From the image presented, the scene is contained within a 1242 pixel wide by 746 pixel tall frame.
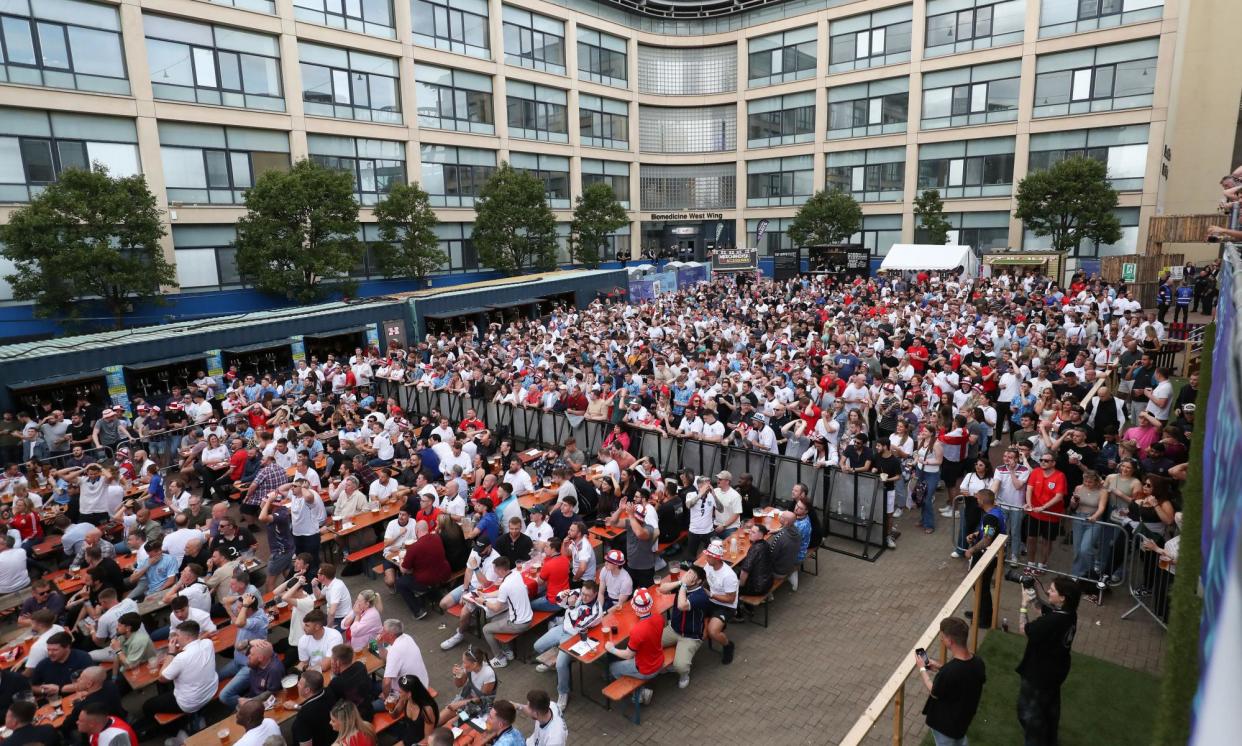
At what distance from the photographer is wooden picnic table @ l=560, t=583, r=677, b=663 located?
838 cm

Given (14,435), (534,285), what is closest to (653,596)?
(14,435)

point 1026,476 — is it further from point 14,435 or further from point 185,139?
point 185,139

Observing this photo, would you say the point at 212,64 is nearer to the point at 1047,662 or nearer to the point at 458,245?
the point at 458,245

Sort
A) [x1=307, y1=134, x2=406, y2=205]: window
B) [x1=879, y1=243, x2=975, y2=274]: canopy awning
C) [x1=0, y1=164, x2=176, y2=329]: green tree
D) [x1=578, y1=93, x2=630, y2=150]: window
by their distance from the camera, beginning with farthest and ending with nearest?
[x1=578, y1=93, x2=630, y2=150]: window
[x1=307, y1=134, x2=406, y2=205]: window
[x1=879, y1=243, x2=975, y2=274]: canopy awning
[x1=0, y1=164, x2=176, y2=329]: green tree

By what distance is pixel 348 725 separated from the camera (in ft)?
21.9

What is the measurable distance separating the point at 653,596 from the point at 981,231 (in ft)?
157

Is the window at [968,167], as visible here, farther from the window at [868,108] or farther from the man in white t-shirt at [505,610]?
the man in white t-shirt at [505,610]

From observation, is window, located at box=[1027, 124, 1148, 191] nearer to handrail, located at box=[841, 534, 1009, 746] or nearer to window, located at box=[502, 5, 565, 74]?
window, located at box=[502, 5, 565, 74]

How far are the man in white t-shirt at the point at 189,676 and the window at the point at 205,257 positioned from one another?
29980 millimetres

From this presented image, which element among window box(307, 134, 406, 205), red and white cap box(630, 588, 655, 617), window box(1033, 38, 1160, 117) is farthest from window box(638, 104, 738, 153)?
red and white cap box(630, 588, 655, 617)

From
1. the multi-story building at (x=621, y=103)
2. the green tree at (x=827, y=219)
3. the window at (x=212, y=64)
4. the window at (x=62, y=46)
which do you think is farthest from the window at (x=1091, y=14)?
the window at (x=62, y=46)

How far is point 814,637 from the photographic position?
9.60 metres

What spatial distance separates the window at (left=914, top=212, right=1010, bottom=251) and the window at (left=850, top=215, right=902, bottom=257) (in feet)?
8.49

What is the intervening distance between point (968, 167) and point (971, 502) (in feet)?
146
